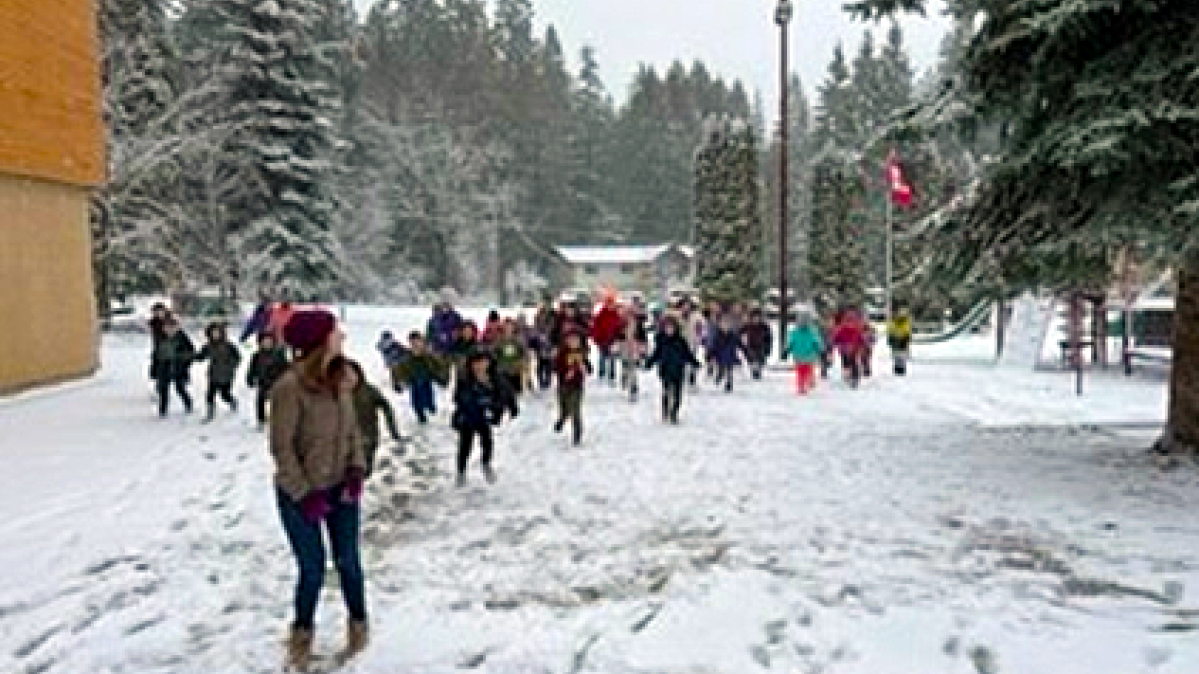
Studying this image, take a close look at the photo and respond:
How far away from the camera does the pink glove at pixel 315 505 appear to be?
7.73m

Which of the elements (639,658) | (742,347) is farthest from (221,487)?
(742,347)

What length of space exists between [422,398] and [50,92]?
9322 mm

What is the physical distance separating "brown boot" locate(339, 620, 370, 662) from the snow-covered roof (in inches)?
3606

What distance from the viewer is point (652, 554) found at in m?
10.4

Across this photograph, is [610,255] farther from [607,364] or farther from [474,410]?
[474,410]

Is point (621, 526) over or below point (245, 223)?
below

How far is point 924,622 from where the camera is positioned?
8375 millimetres

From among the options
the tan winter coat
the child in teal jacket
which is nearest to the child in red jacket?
the child in teal jacket

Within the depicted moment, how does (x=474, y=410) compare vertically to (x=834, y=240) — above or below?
below

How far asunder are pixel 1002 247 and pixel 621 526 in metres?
4.92

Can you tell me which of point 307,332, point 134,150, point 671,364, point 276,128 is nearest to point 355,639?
point 307,332

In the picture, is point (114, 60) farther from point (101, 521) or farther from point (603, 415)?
point (101, 521)

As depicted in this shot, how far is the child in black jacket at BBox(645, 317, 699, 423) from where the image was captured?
1953 cm

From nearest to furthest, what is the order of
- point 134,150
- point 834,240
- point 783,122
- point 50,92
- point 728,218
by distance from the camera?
point 50,92, point 783,122, point 134,150, point 834,240, point 728,218
